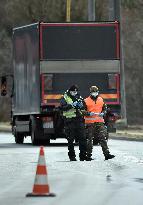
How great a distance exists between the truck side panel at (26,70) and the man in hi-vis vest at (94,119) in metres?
9.06

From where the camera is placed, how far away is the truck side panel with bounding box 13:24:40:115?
1405 inches

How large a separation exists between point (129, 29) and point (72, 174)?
5507cm

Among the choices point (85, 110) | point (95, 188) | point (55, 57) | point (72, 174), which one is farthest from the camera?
point (55, 57)

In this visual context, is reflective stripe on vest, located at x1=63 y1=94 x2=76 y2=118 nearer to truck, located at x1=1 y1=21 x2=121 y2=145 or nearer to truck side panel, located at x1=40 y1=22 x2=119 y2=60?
truck, located at x1=1 y1=21 x2=121 y2=145

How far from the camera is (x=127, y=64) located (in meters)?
75.5

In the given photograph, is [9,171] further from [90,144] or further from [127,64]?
[127,64]

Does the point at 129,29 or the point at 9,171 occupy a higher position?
the point at 129,29

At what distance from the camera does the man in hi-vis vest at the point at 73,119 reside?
26.2 metres

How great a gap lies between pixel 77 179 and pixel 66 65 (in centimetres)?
1604

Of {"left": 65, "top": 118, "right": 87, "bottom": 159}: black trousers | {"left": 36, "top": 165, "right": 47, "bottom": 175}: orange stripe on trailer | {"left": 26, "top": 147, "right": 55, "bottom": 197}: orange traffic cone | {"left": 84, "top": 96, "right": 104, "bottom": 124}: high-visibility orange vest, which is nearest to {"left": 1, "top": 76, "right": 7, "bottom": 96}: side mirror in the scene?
{"left": 65, "top": 118, "right": 87, "bottom": 159}: black trousers

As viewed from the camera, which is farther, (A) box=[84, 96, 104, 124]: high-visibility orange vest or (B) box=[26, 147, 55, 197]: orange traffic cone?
(A) box=[84, 96, 104, 124]: high-visibility orange vest

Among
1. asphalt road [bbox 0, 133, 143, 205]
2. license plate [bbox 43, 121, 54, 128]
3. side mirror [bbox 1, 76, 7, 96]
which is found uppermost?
side mirror [bbox 1, 76, 7, 96]

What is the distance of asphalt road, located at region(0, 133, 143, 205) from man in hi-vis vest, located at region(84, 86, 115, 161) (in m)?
0.50

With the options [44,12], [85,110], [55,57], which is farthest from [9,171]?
[44,12]
